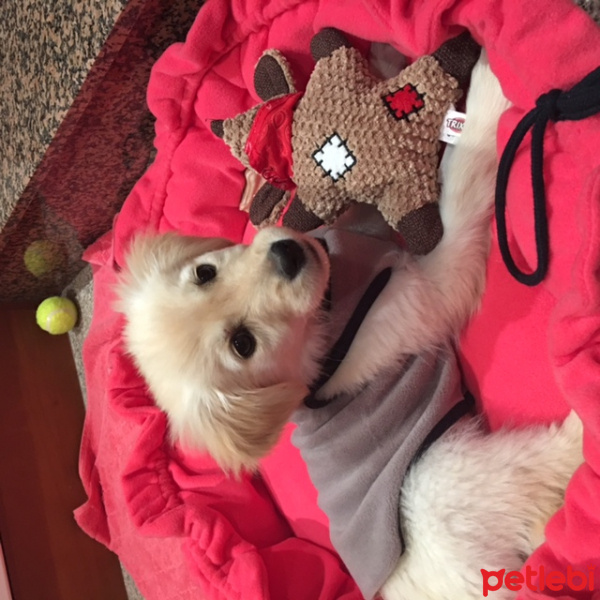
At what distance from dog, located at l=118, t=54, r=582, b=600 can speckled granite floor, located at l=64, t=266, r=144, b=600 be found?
4.15ft

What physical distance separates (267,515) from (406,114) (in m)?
1.28

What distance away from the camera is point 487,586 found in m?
1.06

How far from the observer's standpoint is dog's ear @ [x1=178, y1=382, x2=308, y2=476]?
1166 millimetres

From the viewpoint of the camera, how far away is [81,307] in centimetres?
257

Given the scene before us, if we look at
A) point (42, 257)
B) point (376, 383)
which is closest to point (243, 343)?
point (376, 383)

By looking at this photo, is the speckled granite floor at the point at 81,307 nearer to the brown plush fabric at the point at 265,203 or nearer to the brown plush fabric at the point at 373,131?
the brown plush fabric at the point at 265,203

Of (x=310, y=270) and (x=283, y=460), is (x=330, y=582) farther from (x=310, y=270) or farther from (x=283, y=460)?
(x=310, y=270)

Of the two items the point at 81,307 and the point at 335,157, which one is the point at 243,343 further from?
the point at 81,307

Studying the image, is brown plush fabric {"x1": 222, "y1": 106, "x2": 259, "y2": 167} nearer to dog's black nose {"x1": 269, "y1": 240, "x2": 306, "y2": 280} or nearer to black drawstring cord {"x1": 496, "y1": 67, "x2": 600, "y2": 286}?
dog's black nose {"x1": 269, "y1": 240, "x2": 306, "y2": 280}

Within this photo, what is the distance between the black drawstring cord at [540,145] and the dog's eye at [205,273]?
1.92 ft

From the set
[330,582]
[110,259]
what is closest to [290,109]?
[110,259]

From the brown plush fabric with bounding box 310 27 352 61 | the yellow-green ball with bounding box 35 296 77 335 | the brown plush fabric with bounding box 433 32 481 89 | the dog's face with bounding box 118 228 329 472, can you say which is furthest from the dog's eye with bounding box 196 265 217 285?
the yellow-green ball with bounding box 35 296 77 335

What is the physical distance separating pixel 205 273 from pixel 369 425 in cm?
47

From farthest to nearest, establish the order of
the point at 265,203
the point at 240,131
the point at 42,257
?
1. the point at 42,257
2. the point at 265,203
3. the point at 240,131
